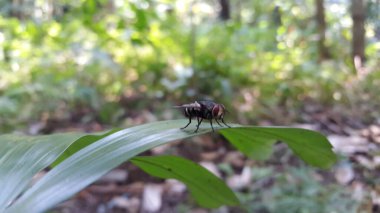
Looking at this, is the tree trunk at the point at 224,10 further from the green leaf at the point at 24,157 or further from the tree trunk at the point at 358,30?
the green leaf at the point at 24,157

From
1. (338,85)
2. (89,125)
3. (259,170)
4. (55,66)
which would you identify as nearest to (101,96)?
(89,125)

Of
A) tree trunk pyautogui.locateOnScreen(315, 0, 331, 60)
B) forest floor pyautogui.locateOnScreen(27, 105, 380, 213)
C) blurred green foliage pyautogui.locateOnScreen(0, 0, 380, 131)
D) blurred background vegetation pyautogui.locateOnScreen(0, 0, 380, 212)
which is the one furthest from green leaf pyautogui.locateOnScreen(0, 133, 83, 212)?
tree trunk pyautogui.locateOnScreen(315, 0, 331, 60)

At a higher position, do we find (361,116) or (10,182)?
(10,182)

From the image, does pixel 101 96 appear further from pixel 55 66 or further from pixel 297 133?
pixel 297 133

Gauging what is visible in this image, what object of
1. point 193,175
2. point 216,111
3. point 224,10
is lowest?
point 193,175

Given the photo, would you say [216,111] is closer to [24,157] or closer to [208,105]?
[208,105]

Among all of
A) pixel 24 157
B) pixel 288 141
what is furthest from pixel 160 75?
pixel 24 157

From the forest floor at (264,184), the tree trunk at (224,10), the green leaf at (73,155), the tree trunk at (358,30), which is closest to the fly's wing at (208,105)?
the green leaf at (73,155)
